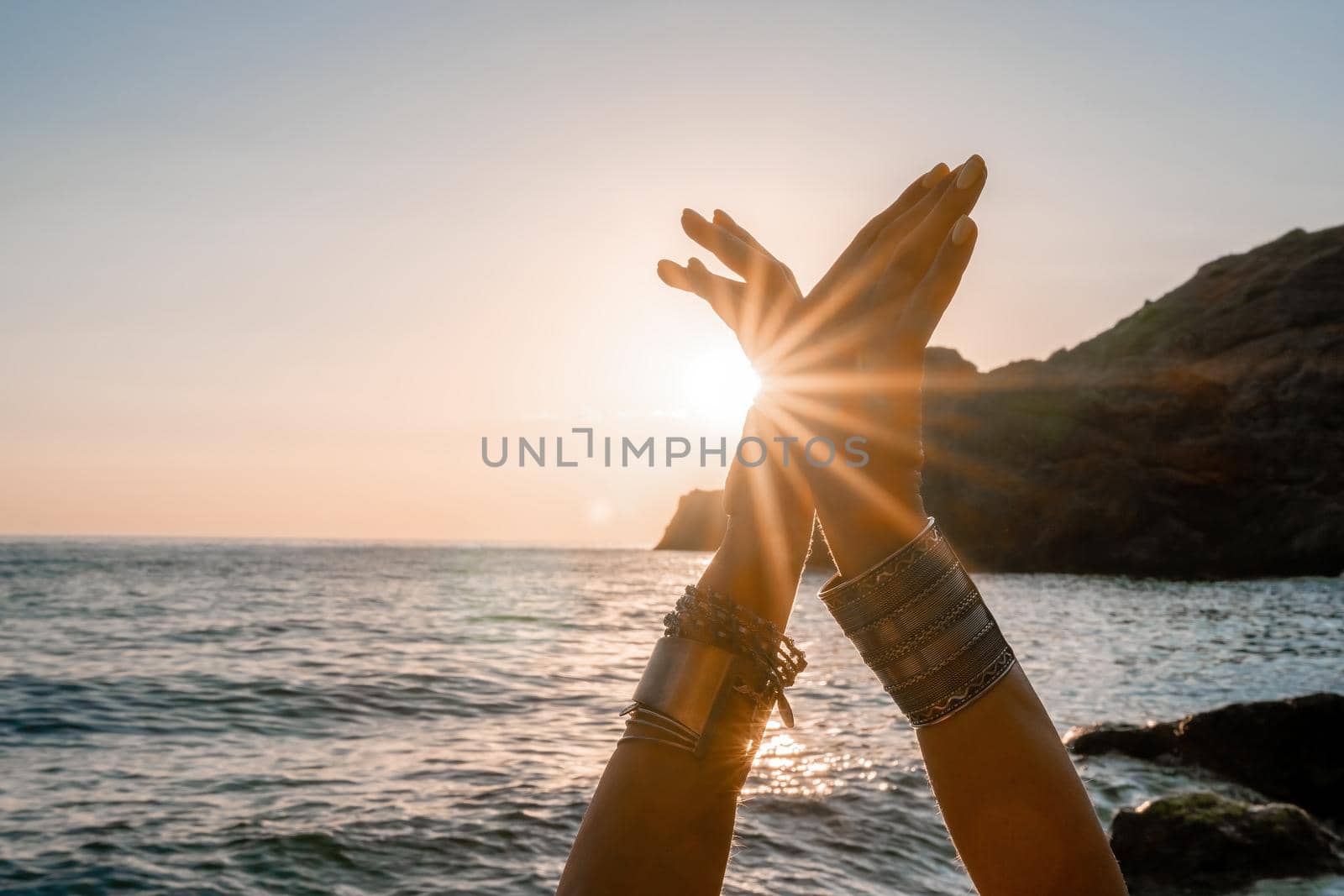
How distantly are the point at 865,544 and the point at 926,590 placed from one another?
0.09 m

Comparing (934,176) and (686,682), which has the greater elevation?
(934,176)

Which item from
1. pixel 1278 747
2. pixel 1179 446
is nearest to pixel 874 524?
pixel 1278 747

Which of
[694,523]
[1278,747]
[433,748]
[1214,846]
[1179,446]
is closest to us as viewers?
[1214,846]

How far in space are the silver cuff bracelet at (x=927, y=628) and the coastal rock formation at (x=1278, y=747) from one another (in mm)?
10304

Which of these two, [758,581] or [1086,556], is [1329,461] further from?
[758,581]

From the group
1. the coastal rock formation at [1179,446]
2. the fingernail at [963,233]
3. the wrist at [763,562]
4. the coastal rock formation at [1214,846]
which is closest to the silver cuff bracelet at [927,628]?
the wrist at [763,562]

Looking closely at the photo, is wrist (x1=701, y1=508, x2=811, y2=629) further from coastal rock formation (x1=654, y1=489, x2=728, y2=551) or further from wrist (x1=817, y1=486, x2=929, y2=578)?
coastal rock formation (x1=654, y1=489, x2=728, y2=551)

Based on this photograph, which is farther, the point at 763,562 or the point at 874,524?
the point at 763,562

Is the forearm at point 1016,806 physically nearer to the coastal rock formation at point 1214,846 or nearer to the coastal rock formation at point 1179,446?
the coastal rock formation at point 1214,846

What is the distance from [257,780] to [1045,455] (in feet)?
225

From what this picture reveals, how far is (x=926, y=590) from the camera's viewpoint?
115 centimetres

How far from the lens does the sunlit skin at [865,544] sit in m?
1.03

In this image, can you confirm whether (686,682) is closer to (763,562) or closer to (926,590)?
(763,562)

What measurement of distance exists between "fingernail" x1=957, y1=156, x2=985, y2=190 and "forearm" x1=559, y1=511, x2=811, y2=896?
73cm
